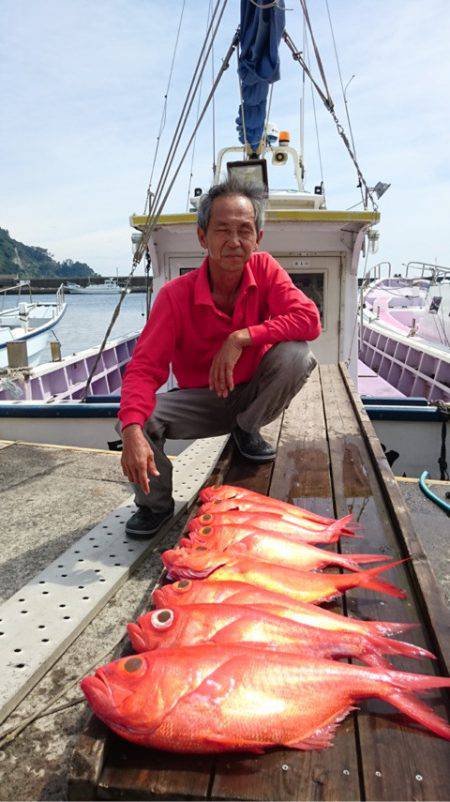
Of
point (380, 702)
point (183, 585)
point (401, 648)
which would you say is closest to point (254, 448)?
point (183, 585)

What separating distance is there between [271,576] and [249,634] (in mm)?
444

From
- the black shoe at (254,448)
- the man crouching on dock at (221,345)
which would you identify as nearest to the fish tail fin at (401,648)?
the man crouching on dock at (221,345)

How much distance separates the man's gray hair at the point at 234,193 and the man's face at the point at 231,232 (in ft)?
0.12

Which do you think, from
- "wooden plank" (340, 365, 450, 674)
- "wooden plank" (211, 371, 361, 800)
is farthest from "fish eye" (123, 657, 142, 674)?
"wooden plank" (340, 365, 450, 674)

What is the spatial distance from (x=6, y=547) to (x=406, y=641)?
2478 millimetres

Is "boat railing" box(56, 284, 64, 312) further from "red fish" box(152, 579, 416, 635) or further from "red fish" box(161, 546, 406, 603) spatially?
"red fish" box(152, 579, 416, 635)

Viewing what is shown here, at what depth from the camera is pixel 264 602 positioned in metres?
1.84

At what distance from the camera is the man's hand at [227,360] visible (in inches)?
116

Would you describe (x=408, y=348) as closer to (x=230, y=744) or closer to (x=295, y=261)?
(x=295, y=261)

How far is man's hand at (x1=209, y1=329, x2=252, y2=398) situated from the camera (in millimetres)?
2953

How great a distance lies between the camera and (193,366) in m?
3.44

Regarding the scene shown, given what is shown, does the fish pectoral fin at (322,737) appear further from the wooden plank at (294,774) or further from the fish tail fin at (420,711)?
the fish tail fin at (420,711)

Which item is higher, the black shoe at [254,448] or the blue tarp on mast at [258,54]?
the blue tarp on mast at [258,54]

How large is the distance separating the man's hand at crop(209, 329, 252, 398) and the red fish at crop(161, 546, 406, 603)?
3.66 ft
